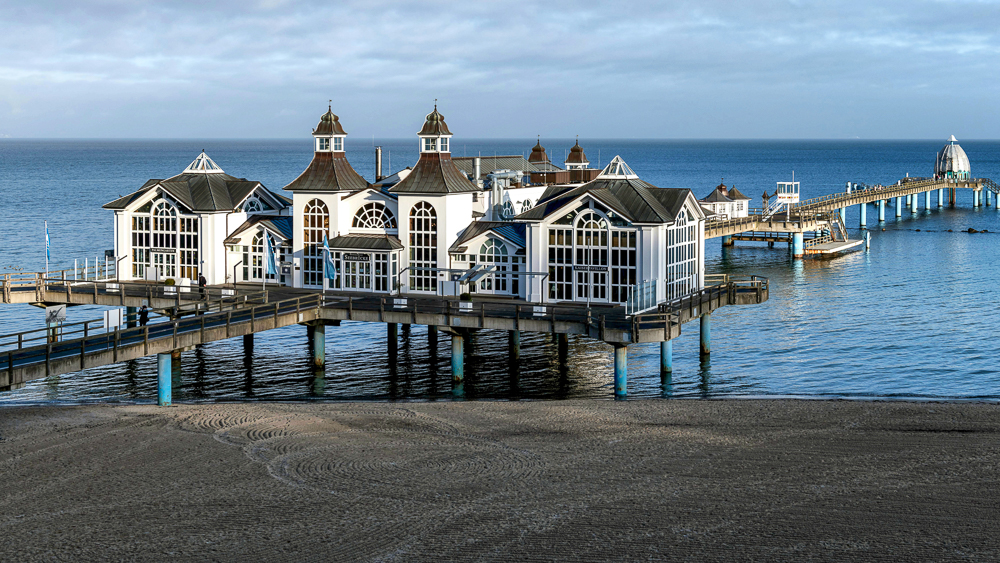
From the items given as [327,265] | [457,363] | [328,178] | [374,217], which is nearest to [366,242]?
[374,217]

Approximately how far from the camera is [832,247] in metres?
89.4

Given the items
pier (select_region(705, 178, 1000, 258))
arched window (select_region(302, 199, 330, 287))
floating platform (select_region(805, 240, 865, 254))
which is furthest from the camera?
floating platform (select_region(805, 240, 865, 254))

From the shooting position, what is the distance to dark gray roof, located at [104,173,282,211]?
168 ft

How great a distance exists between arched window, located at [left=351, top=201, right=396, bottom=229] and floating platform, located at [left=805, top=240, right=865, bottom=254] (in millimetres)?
47364

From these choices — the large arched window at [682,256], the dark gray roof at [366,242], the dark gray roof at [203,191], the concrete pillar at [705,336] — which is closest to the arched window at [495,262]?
the dark gray roof at [366,242]

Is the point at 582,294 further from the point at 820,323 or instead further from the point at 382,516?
the point at 382,516

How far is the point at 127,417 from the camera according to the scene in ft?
114

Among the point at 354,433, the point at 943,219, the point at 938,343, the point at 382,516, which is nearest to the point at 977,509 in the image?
the point at 382,516

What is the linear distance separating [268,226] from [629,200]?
1695 cm

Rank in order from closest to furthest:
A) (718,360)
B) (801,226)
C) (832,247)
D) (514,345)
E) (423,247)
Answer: (514,345), (718,360), (423,247), (801,226), (832,247)

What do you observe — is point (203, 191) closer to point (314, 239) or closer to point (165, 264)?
point (165, 264)

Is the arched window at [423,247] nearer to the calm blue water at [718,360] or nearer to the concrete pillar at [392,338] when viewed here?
the concrete pillar at [392,338]

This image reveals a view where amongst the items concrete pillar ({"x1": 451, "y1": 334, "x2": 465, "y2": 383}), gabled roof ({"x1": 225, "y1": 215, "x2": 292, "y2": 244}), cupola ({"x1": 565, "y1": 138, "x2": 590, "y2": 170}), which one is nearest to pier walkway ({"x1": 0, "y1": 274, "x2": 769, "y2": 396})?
concrete pillar ({"x1": 451, "y1": 334, "x2": 465, "y2": 383})

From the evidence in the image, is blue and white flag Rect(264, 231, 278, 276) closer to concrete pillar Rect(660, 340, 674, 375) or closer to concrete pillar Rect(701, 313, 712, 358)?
concrete pillar Rect(660, 340, 674, 375)
